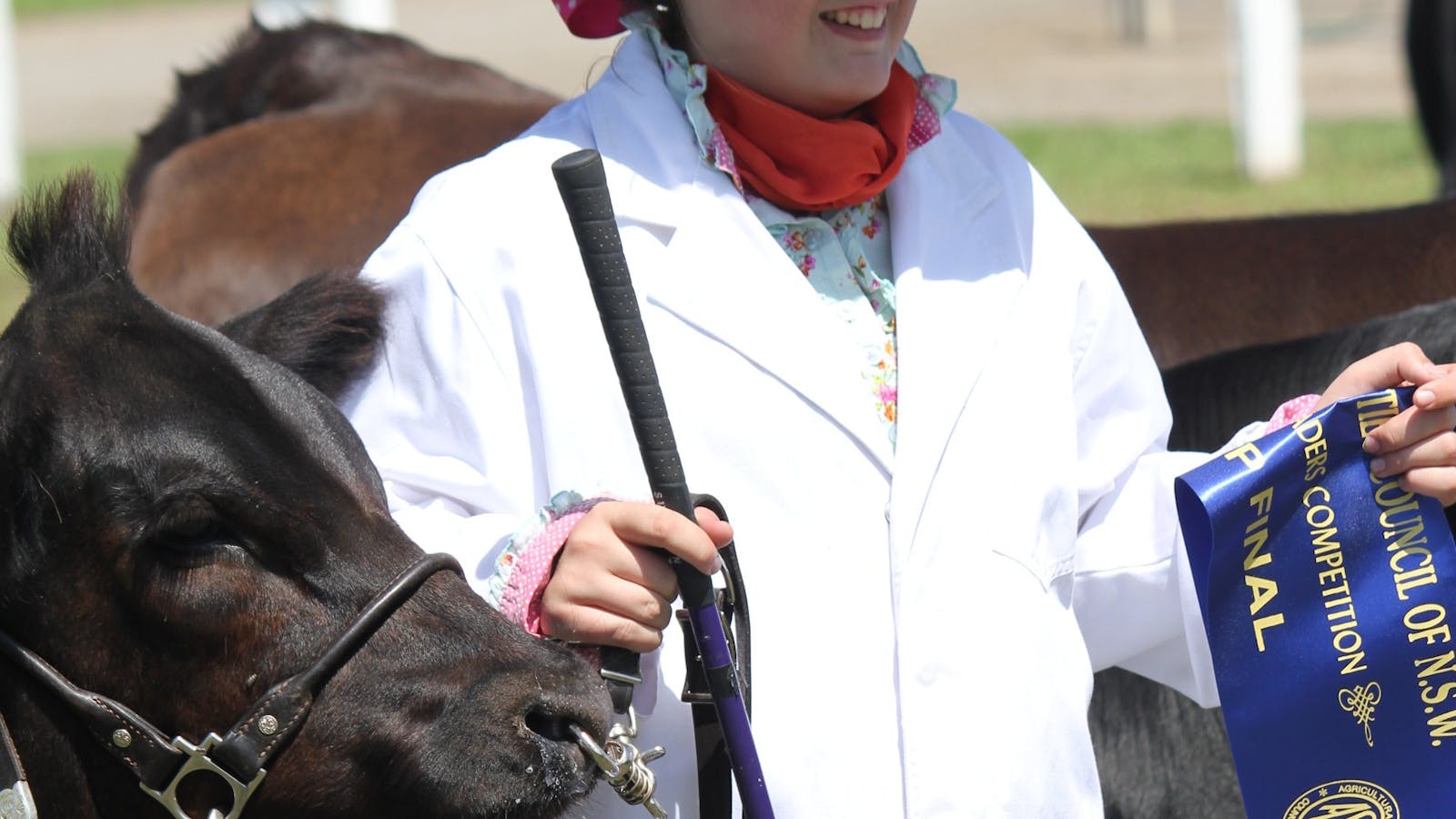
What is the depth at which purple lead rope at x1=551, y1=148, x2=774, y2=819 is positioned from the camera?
5.32ft

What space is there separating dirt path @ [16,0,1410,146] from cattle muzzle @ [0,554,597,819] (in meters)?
10.0

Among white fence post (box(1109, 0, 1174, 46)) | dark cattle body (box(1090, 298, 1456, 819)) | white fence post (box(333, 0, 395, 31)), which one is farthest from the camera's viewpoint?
white fence post (box(1109, 0, 1174, 46))

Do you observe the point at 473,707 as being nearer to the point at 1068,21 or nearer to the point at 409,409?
the point at 409,409

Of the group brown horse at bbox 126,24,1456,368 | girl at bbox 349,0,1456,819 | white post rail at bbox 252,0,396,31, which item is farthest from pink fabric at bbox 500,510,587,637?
white post rail at bbox 252,0,396,31

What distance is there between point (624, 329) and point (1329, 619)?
0.89 metres

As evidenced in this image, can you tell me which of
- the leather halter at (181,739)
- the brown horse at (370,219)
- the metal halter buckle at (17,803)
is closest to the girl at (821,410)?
the leather halter at (181,739)

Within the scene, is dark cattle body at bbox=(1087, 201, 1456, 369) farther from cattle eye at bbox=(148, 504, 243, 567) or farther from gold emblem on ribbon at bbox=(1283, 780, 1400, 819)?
cattle eye at bbox=(148, 504, 243, 567)

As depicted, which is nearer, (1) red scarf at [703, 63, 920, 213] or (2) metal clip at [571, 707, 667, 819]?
(2) metal clip at [571, 707, 667, 819]

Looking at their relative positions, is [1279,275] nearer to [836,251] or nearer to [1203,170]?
[836,251]

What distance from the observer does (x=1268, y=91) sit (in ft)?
30.3

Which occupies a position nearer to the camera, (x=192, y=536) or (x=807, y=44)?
(x=192, y=536)

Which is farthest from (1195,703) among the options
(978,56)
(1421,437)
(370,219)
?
(978,56)

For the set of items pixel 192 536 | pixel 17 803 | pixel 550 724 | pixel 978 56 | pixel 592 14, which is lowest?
pixel 17 803

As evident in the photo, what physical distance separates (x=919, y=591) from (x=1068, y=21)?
1788cm
